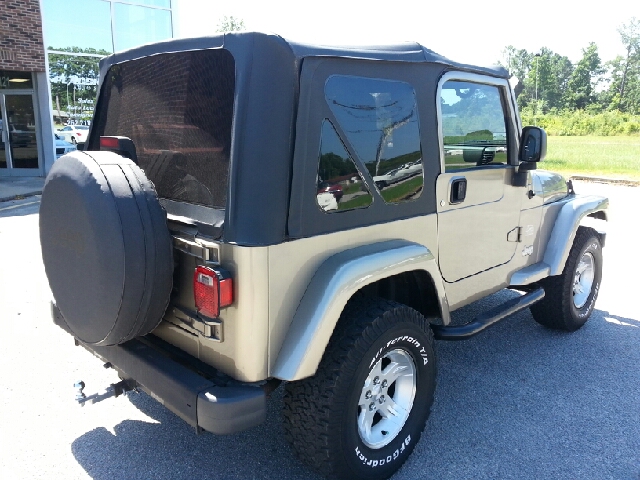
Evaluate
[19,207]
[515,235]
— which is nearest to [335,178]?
[515,235]

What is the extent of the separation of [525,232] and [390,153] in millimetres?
1716

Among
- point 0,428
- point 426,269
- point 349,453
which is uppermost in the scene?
point 426,269

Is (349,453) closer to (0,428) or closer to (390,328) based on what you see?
(390,328)

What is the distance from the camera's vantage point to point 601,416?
11.0 feet

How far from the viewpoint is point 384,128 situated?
2.66 m

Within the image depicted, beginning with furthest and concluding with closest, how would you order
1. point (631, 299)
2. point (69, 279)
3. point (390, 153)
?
point (631, 299) < point (390, 153) < point (69, 279)

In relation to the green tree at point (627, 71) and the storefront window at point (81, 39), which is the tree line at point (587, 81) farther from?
the storefront window at point (81, 39)

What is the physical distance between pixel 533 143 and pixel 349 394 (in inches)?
85.9

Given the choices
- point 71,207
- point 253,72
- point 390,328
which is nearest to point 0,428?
point 71,207

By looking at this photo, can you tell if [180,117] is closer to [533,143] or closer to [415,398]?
[415,398]

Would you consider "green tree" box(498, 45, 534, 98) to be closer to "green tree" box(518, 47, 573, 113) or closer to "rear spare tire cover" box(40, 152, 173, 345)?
"green tree" box(518, 47, 573, 113)

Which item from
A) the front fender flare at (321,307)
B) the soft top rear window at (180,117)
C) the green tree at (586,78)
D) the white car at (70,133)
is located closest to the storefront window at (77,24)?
the white car at (70,133)

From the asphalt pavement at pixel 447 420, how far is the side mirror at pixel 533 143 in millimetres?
1589

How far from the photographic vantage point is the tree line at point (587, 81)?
86062 millimetres
